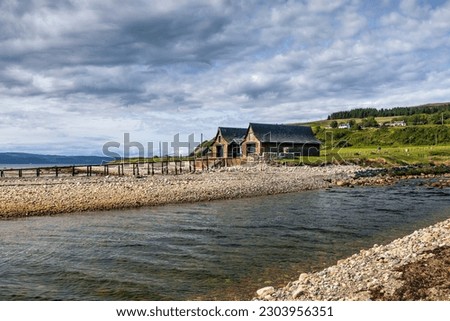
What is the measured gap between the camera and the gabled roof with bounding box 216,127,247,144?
7281 centimetres

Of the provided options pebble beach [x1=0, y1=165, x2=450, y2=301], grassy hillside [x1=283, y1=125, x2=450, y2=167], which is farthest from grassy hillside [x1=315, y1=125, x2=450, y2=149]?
pebble beach [x1=0, y1=165, x2=450, y2=301]

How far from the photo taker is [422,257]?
449 inches

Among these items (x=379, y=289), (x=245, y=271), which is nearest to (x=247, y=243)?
(x=245, y=271)

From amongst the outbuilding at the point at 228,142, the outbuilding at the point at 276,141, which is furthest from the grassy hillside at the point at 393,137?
the outbuilding at the point at 228,142

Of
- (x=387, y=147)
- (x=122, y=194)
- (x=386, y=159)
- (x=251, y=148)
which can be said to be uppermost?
(x=251, y=148)

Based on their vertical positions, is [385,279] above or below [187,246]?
above

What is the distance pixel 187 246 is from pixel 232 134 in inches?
2267

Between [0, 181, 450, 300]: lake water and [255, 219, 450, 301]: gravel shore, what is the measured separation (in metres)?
1.78

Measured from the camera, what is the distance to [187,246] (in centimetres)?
1767

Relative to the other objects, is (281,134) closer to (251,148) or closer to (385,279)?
(251,148)

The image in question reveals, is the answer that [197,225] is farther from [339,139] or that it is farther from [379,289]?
[339,139]

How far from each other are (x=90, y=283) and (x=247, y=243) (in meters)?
7.42

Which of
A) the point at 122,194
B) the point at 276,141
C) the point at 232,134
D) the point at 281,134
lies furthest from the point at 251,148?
the point at 122,194

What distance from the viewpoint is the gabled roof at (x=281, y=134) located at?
228 ft
